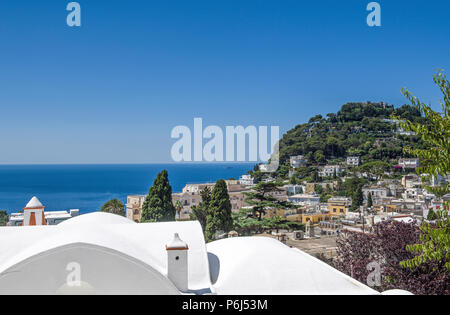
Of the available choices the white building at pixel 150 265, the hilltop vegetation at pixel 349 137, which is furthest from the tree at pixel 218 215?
the hilltop vegetation at pixel 349 137

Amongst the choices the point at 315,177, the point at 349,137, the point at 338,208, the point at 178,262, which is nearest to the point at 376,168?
the point at 315,177

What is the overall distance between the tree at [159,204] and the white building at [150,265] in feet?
51.5

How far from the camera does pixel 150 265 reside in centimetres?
582

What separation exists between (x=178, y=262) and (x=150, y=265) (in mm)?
603

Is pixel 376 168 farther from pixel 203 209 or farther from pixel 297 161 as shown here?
pixel 203 209

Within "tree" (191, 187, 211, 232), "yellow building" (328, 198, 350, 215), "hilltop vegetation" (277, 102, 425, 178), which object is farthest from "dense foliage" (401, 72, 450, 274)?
"hilltop vegetation" (277, 102, 425, 178)

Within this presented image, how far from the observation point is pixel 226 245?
8977 millimetres

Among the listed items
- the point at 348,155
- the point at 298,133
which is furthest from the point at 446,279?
the point at 298,133

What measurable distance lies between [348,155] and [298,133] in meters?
21.9

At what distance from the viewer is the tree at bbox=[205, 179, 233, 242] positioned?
22891mm

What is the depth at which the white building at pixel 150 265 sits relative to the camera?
17.6 feet

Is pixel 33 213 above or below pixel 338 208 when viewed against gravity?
above

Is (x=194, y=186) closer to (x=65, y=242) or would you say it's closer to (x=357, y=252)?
(x=357, y=252)

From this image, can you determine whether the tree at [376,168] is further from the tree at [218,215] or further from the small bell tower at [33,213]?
the small bell tower at [33,213]
